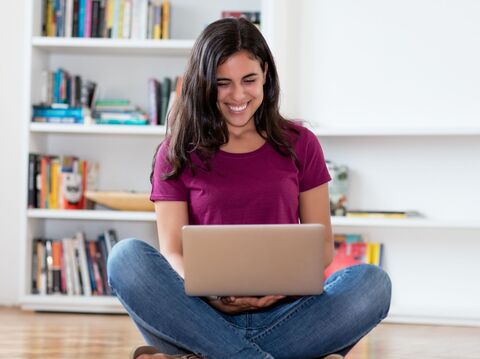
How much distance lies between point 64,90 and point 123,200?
56cm

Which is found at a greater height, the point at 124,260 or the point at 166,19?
the point at 166,19

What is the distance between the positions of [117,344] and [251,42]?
4.05 ft

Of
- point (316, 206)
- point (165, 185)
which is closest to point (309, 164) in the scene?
point (316, 206)

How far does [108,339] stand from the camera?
3092 millimetres

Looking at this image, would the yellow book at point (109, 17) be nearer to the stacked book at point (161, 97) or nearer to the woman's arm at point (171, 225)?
the stacked book at point (161, 97)

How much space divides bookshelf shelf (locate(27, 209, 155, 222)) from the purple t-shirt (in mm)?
1453

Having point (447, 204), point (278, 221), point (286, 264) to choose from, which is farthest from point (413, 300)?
point (286, 264)

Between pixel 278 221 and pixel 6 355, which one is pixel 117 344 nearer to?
pixel 6 355

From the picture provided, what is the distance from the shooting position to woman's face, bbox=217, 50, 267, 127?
86.1 inches

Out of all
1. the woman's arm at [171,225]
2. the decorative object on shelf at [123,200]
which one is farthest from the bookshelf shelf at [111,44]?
the woman's arm at [171,225]

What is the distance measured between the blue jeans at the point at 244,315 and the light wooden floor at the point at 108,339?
0.69 meters

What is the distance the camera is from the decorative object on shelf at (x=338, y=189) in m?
3.77

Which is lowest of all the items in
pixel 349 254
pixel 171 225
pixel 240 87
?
pixel 349 254

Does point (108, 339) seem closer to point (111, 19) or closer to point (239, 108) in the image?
point (239, 108)
